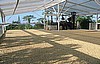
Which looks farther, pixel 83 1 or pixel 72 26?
pixel 72 26

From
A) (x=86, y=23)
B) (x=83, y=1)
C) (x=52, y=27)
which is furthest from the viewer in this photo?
(x=86, y=23)

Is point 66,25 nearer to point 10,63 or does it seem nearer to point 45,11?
point 45,11

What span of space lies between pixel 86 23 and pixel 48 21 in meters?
6.10

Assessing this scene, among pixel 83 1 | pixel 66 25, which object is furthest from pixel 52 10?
pixel 83 1

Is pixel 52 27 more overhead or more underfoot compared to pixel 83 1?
more underfoot

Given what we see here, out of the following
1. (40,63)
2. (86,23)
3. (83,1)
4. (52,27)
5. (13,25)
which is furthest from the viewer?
(86,23)

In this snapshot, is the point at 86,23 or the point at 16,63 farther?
the point at 86,23

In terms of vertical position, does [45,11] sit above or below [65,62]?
above

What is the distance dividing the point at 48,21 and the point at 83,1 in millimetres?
9039

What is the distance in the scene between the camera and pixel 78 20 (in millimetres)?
26078

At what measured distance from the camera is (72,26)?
23.2 meters

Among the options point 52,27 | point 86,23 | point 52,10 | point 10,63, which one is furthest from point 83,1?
point 10,63

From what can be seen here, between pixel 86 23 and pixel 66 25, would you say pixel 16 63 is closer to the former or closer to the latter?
pixel 66 25

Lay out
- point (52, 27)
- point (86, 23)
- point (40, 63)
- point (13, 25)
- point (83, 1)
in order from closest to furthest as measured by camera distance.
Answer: point (40, 63) → point (83, 1) → point (52, 27) → point (13, 25) → point (86, 23)
